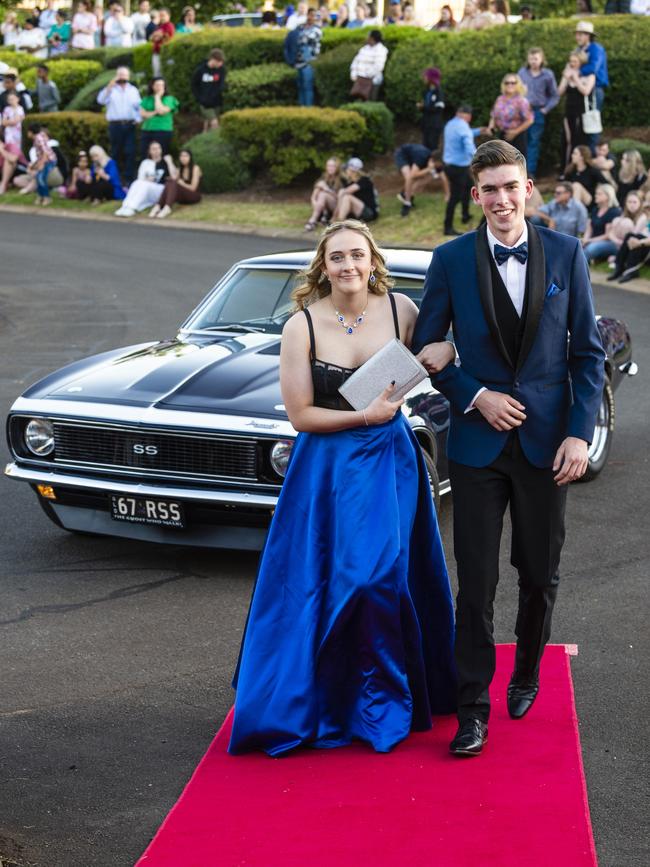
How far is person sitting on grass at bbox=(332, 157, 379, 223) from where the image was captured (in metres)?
20.8

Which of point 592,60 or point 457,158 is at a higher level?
point 592,60

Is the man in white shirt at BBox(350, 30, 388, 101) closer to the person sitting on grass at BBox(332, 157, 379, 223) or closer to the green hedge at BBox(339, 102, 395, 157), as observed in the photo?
the green hedge at BBox(339, 102, 395, 157)

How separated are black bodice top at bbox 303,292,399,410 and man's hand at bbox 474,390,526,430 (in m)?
0.54

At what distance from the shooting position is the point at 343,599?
4.81 m

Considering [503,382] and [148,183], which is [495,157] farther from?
[148,183]

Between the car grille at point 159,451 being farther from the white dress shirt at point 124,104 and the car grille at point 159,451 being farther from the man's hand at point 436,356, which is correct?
the white dress shirt at point 124,104

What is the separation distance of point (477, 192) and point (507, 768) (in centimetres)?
202

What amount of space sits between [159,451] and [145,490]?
22 centimetres

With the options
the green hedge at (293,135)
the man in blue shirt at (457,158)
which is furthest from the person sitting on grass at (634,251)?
the green hedge at (293,135)

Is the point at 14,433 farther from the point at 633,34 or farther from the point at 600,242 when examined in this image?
the point at 633,34

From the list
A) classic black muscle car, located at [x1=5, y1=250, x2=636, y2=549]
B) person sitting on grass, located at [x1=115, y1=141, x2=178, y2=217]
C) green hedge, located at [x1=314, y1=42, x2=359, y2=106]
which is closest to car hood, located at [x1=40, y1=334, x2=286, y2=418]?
classic black muscle car, located at [x1=5, y1=250, x2=636, y2=549]

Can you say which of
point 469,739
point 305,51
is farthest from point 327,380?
point 305,51

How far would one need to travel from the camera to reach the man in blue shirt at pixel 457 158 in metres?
19.6

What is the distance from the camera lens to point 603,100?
22.5 metres
